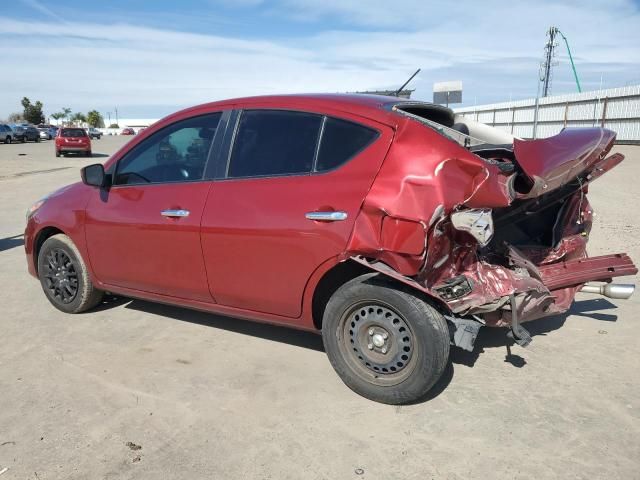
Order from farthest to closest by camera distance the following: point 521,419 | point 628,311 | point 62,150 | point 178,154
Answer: point 62,150 < point 628,311 < point 178,154 < point 521,419

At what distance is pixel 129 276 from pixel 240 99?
171 cm

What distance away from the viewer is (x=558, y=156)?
3572mm

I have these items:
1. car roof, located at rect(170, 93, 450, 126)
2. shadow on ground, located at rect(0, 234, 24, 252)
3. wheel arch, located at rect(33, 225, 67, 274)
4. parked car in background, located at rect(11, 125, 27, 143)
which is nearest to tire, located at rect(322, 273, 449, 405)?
car roof, located at rect(170, 93, 450, 126)

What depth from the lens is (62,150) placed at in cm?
2839

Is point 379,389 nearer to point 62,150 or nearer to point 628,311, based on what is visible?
point 628,311

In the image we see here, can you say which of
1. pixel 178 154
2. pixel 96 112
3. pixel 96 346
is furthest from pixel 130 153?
pixel 96 112

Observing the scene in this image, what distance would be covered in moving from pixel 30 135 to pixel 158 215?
54.5 meters

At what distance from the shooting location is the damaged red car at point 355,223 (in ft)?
10.3

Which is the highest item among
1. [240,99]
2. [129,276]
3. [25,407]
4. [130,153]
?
[240,99]

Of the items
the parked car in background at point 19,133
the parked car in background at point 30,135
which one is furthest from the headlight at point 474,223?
the parked car in background at point 30,135

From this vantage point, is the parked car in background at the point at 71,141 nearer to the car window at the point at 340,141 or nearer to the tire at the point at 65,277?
the tire at the point at 65,277

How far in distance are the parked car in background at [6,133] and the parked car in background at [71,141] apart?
2117cm

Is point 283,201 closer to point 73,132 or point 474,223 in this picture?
point 474,223

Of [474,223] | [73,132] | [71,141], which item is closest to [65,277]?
[474,223]
